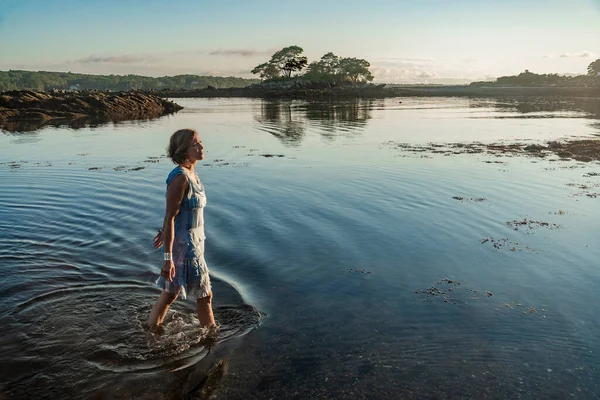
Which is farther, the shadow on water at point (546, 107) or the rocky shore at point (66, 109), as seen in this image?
the shadow on water at point (546, 107)

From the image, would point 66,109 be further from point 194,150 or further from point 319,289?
point 194,150

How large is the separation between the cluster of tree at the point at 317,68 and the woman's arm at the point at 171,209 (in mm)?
129422

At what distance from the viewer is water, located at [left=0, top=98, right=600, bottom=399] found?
4.94 m

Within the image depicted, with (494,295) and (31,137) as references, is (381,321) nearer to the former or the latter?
(494,295)

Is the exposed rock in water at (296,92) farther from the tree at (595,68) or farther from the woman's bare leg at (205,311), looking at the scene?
the tree at (595,68)

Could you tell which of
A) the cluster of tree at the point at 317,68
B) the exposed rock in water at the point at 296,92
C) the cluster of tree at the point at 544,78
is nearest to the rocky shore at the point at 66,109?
the exposed rock in water at the point at 296,92

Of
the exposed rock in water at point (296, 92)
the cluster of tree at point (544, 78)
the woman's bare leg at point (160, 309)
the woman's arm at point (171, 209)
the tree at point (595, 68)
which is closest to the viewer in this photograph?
the woman's arm at point (171, 209)

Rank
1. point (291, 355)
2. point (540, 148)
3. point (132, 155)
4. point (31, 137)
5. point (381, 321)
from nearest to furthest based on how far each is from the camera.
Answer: point (291, 355), point (381, 321), point (132, 155), point (540, 148), point (31, 137)

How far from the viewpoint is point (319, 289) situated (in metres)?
7.17

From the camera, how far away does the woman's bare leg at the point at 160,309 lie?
5578 mm

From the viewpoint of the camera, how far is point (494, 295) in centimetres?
693

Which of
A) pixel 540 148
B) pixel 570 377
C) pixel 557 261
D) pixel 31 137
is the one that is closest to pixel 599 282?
pixel 557 261

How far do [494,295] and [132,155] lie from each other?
17912mm

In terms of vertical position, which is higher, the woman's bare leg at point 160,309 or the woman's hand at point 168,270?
the woman's hand at point 168,270
